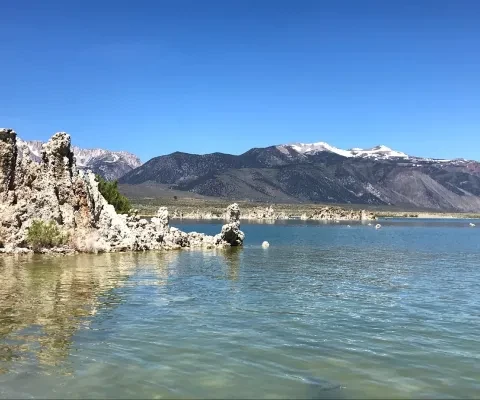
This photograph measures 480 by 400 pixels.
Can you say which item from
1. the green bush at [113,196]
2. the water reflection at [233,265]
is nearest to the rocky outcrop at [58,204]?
the water reflection at [233,265]

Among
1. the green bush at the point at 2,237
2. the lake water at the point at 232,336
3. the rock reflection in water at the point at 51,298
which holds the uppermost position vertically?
the green bush at the point at 2,237

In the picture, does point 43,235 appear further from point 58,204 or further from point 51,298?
point 51,298

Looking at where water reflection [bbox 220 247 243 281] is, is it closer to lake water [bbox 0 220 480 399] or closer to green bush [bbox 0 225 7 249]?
lake water [bbox 0 220 480 399]

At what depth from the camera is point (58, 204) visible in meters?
49.6

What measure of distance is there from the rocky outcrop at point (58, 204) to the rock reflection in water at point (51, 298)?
4568 millimetres

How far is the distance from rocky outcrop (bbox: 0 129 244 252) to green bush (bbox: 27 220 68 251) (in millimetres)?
531

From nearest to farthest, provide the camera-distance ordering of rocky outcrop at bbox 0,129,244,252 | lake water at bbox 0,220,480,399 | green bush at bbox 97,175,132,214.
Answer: lake water at bbox 0,220,480,399 → rocky outcrop at bbox 0,129,244,252 → green bush at bbox 97,175,132,214

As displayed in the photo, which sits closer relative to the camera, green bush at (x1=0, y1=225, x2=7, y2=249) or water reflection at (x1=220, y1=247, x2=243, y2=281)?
water reflection at (x1=220, y1=247, x2=243, y2=281)

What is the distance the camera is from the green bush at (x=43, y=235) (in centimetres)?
4599

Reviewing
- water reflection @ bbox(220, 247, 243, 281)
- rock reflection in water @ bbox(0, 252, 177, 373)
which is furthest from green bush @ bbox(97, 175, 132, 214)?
rock reflection in water @ bbox(0, 252, 177, 373)

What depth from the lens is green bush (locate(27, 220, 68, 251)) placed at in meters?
46.0

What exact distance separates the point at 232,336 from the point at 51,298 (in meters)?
11.0

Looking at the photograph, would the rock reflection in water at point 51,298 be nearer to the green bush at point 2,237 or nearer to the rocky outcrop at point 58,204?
the green bush at point 2,237

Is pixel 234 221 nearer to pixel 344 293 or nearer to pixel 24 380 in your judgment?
pixel 344 293
